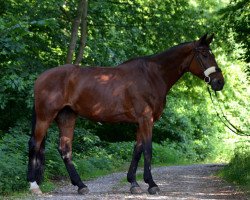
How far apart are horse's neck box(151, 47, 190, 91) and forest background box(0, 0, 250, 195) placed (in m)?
2.06

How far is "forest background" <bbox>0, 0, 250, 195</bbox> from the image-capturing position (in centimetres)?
983

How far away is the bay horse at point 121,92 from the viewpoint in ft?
26.8

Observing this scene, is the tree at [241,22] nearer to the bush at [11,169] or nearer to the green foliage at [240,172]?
the green foliage at [240,172]

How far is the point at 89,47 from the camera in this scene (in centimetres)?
1545

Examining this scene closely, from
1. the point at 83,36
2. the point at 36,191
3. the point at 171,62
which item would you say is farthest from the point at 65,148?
the point at 83,36

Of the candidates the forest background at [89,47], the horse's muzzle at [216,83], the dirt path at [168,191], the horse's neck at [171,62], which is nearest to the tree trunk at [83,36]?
the forest background at [89,47]

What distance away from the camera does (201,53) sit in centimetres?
832

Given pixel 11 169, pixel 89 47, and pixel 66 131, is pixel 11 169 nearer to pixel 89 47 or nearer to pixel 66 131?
pixel 66 131

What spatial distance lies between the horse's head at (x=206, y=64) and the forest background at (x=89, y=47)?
2006mm

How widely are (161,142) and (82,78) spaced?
15.6 meters

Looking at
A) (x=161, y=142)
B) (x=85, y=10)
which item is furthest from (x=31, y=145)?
(x=161, y=142)

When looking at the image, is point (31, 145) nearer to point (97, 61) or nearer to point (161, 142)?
point (97, 61)

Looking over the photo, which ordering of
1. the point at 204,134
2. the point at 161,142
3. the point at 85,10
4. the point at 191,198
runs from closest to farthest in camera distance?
the point at 191,198 → the point at 85,10 → the point at 161,142 → the point at 204,134

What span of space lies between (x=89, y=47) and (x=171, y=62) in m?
7.32
